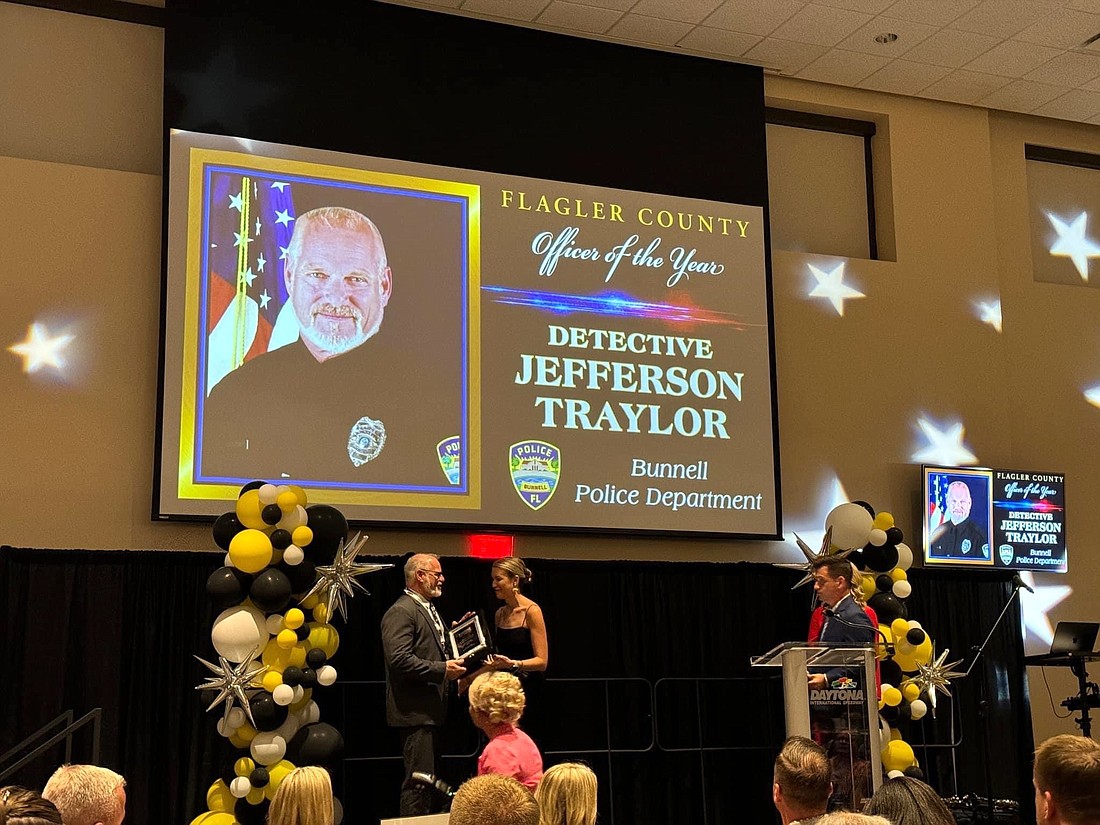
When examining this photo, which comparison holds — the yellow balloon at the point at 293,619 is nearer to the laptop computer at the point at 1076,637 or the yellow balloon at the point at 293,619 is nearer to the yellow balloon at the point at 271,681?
the yellow balloon at the point at 271,681

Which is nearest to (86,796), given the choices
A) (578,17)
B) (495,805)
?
(495,805)

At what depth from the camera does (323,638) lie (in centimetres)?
598

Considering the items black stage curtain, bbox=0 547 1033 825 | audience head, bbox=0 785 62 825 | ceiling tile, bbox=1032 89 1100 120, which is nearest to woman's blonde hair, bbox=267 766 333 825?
audience head, bbox=0 785 62 825

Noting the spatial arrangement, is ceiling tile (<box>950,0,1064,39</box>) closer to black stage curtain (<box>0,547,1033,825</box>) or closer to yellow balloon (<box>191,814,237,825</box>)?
black stage curtain (<box>0,547,1033,825</box>)

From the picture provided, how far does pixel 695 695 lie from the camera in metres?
7.65

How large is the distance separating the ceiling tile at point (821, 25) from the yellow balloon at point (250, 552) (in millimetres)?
4790

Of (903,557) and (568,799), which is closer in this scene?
(568,799)

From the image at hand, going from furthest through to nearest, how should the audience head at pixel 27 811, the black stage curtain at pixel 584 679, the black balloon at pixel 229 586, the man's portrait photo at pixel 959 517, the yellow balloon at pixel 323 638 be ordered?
the man's portrait photo at pixel 959 517 → the black stage curtain at pixel 584 679 → the yellow balloon at pixel 323 638 → the black balloon at pixel 229 586 → the audience head at pixel 27 811

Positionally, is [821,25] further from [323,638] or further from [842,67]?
[323,638]

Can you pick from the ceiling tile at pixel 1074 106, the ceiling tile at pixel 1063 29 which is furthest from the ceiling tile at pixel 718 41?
the ceiling tile at pixel 1074 106

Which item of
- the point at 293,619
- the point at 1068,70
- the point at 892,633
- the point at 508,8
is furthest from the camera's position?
the point at 1068,70

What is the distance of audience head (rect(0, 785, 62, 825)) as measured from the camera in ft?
7.79

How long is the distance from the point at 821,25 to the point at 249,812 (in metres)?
5.84

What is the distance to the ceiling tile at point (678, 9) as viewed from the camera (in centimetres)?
785
